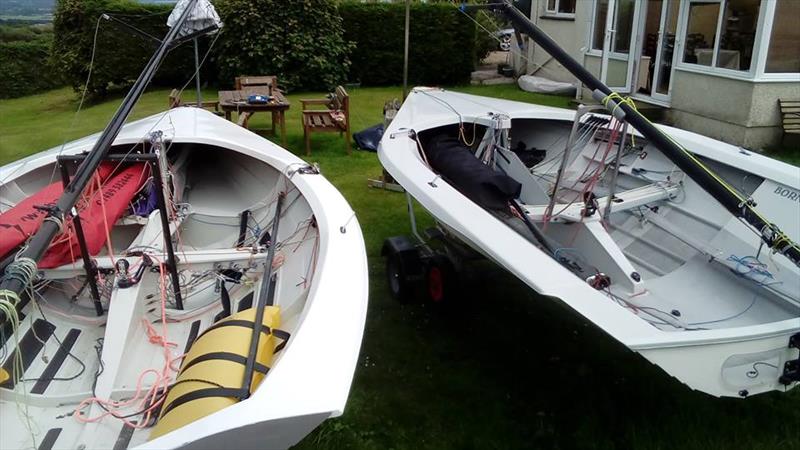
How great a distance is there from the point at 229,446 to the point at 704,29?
944cm

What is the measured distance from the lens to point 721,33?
8.73m

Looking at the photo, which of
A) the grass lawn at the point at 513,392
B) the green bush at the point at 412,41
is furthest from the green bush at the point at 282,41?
the grass lawn at the point at 513,392

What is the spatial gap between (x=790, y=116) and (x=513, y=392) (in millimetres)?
6693

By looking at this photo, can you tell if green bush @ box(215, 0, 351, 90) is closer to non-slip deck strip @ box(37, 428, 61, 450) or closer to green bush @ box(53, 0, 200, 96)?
green bush @ box(53, 0, 200, 96)

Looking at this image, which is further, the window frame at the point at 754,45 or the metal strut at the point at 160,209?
the window frame at the point at 754,45

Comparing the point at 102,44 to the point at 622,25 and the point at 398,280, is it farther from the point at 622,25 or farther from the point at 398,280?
the point at 398,280

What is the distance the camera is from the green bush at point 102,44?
41.1 ft

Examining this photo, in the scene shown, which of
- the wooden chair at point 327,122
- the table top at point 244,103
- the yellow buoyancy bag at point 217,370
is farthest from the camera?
the table top at point 244,103

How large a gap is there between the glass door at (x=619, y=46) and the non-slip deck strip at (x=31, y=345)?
9622mm

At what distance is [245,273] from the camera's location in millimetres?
3625

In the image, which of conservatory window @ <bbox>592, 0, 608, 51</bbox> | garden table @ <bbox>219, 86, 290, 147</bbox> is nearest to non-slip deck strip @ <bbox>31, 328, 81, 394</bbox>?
garden table @ <bbox>219, 86, 290, 147</bbox>

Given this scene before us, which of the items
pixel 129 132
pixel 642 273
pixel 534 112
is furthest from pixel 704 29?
pixel 129 132

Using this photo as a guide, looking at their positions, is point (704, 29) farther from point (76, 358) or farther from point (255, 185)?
point (76, 358)

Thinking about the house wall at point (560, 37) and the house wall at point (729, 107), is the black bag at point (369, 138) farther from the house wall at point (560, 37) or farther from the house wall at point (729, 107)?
the house wall at point (560, 37)
